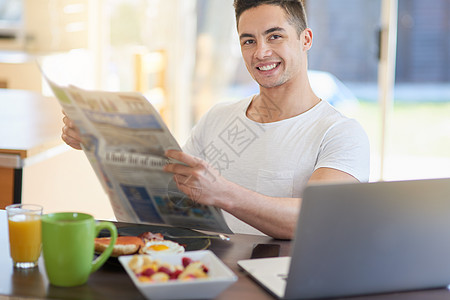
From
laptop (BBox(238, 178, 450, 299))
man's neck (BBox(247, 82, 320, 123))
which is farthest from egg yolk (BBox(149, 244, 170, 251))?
man's neck (BBox(247, 82, 320, 123))

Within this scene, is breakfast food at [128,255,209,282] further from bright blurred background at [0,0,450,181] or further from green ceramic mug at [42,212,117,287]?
bright blurred background at [0,0,450,181]

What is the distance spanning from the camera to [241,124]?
1737mm

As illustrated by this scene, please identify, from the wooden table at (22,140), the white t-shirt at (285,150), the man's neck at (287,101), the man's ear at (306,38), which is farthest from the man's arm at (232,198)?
the wooden table at (22,140)

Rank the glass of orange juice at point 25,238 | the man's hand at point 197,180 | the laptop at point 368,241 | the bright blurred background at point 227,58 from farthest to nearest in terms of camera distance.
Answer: the bright blurred background at point 227,58, the man's hand at point 197,180, the glass of orange juice at point 25,238, the laptop at point 368,241

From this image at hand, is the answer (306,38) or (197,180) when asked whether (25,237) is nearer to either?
(197,180)

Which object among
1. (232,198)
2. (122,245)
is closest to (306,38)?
(232,198)

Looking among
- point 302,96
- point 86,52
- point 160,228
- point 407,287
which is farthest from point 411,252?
point 86,52

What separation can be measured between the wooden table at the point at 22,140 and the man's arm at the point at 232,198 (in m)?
0.90

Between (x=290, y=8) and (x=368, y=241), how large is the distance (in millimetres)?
877

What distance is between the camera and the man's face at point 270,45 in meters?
1.63

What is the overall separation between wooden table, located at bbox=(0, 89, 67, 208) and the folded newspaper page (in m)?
0.74

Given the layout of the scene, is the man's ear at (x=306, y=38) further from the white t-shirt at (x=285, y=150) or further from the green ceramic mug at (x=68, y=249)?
the green ceramic mug at (x=68, y=249)

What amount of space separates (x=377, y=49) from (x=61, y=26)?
6.95ft

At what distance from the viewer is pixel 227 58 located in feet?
14.6
